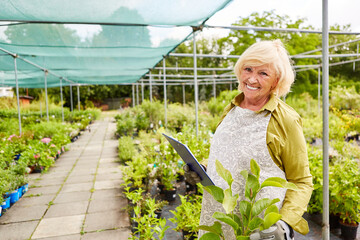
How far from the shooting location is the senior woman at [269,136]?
1.00 meters

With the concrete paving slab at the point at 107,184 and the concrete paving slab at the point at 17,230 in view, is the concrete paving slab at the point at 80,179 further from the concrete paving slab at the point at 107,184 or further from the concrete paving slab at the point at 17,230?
the concrete paving slab at the point at 17,230

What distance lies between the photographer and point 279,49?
109 centimetres

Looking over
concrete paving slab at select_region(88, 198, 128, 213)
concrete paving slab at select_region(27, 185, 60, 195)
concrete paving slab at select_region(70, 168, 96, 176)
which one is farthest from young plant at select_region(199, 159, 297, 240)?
concrete paving slab at select_region(70, 168, 96, 176)

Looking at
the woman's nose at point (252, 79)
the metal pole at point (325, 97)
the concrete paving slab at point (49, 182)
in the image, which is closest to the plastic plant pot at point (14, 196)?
the concrete paving slab at point (49, 182)

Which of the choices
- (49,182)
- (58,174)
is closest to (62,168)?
(58,174)

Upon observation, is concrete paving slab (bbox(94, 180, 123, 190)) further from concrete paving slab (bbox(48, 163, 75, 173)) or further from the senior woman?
the senior woman

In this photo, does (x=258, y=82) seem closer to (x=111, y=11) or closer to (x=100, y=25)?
(x=111, y=11)

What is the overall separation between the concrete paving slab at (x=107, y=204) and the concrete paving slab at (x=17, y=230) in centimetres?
61

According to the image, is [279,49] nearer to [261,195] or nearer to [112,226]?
[261,195]

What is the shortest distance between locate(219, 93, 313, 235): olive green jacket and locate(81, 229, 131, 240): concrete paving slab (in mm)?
1908

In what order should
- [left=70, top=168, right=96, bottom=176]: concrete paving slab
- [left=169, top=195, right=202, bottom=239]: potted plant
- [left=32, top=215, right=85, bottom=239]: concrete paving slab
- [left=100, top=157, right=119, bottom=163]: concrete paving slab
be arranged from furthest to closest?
[left=100, top=157, right=119, bottom=163]: concrete paving slab, [left=70, top=168, right=96, bottom=176]: concrete paving slab, [left=32, top=215, right=85, bottom=239]: concrete paving slab, [left=169, top=195, right=202, bottom=239]: potted plant

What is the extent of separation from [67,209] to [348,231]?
2.95 m

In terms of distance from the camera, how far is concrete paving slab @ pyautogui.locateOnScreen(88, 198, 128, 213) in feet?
10.2

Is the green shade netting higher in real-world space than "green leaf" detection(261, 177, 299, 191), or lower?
higher
